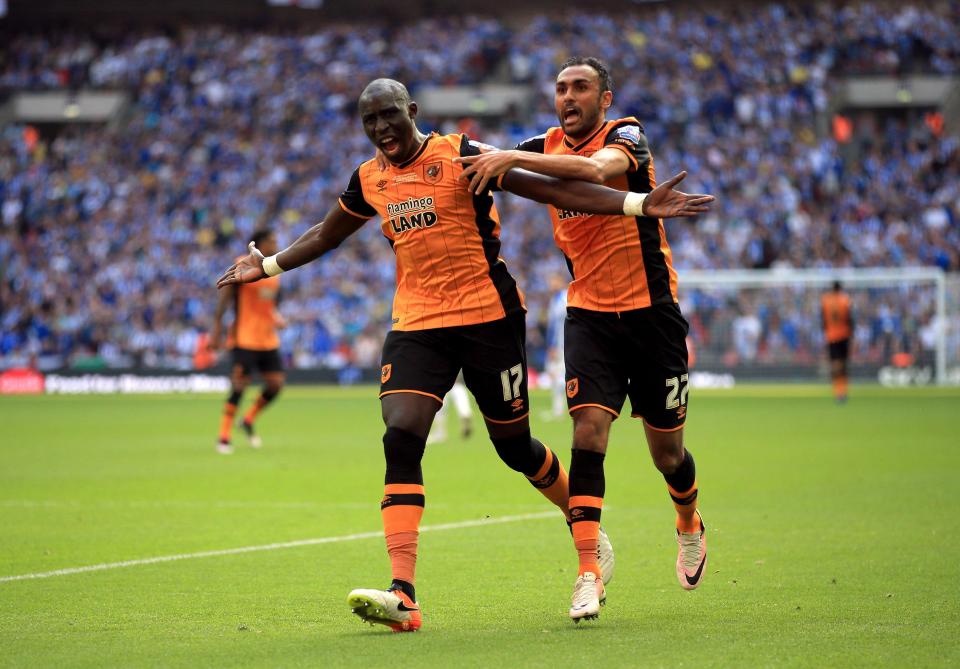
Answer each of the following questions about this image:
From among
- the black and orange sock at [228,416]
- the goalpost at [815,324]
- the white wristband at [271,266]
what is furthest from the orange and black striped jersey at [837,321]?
the white wristband at [271,266]

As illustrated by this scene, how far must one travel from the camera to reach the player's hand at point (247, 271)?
730cm

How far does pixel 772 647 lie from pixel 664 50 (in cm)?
3877

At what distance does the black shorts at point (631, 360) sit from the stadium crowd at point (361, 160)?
89.1 feet

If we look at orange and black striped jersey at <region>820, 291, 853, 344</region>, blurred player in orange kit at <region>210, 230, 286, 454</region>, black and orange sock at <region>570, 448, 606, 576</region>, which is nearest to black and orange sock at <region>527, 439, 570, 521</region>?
black and orange sock at <region>570, 448, 606, 576</region>

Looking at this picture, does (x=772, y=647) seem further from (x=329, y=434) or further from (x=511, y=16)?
(x=511, y=16)

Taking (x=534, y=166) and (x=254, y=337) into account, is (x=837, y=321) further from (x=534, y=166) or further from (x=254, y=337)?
(x=534, y=166)

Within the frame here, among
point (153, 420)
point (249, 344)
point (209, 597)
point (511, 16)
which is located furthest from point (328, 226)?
point (511, 16)

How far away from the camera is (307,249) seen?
7.13 meters

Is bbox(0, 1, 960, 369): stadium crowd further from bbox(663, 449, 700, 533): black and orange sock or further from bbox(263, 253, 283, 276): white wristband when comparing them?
bbox(263, 253, 283, 276): white wristband

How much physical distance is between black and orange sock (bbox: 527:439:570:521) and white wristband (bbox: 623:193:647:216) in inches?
61.8

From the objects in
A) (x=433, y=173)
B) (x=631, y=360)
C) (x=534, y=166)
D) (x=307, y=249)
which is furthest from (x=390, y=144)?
(x=631, y=360)

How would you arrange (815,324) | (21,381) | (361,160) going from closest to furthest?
(815,324) → (21,381) → (361,160)

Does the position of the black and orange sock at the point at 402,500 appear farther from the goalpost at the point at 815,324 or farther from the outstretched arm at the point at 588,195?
the goalpost at the point at 815,324

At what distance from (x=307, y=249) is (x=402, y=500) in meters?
1.56
